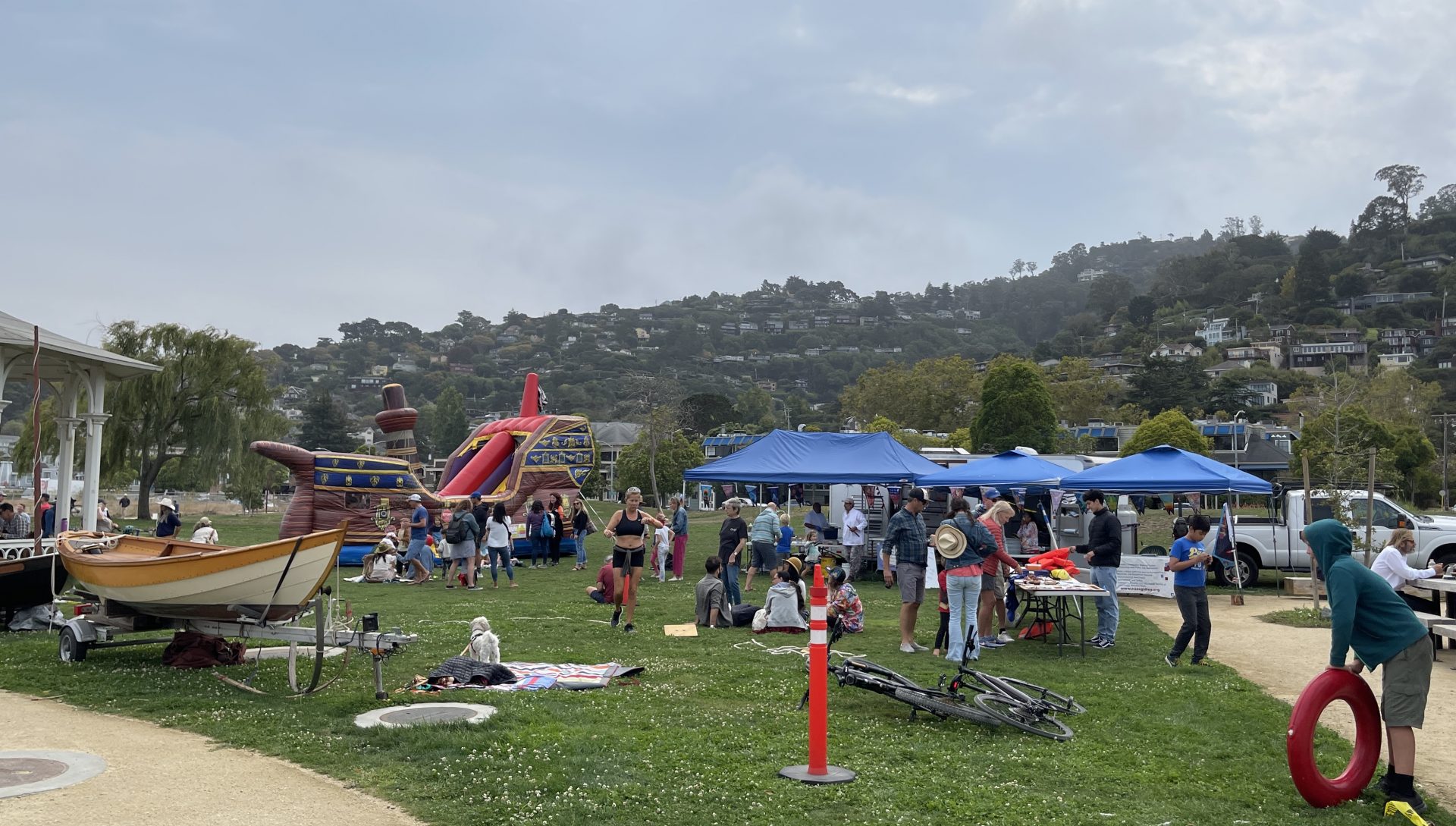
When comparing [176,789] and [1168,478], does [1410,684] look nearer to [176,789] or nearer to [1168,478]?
[176,789]

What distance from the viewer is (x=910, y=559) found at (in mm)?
11688

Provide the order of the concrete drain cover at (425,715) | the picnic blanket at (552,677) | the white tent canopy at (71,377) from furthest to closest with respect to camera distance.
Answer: the white tent canopy at (71,377)
the picnic blanket at (552,677)
the concrete drain cover at (425,715)

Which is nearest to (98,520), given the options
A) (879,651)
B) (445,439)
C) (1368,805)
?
(879,651)

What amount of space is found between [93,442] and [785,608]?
402 inches

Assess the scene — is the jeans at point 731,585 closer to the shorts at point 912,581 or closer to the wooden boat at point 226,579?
the shorts at point 912,581

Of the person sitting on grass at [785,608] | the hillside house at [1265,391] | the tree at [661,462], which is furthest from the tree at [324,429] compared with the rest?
the person sitting on grass at [785,608]

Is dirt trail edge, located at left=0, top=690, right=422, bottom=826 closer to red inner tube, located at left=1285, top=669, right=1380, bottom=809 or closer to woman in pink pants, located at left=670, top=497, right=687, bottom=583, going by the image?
red inner tube, located at left=1285, top=669, right=1380, bottom=809

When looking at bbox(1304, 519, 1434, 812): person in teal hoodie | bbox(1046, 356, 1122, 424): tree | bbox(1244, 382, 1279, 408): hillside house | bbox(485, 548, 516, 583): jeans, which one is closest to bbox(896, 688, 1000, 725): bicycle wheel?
bbox(1304, 519, 1434, 812): person in teal hoodie

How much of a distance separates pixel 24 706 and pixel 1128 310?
174510 millimetres

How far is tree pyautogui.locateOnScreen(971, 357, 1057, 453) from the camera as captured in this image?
213 feet

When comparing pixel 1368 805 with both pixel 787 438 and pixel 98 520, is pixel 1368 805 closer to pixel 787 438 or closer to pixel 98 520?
pixel 787 438

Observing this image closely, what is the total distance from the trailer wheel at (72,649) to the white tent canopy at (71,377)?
15.1 ft

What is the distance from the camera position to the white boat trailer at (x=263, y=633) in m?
8.83

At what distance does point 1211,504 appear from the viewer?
1731 inches
